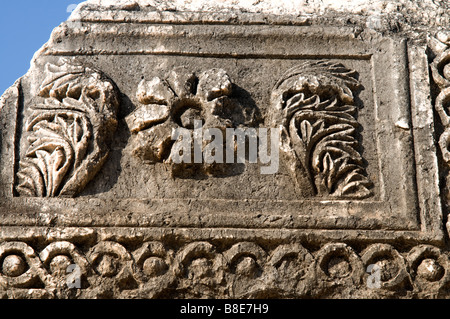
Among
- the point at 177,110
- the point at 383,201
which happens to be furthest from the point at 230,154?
the point at 383,201

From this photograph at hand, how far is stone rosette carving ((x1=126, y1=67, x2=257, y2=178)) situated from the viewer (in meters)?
3.09

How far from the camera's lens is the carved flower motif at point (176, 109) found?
3090 mm

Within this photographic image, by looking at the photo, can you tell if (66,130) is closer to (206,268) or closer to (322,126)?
(206,268)

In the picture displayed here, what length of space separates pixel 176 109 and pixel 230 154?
32cm

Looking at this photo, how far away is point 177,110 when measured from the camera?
10.4 feet

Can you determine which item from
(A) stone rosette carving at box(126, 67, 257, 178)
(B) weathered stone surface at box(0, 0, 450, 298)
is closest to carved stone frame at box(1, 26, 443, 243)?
(B) weathered stone surface at box(0, 0, 450, 298)

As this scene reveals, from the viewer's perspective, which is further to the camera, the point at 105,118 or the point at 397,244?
the point at 105,118

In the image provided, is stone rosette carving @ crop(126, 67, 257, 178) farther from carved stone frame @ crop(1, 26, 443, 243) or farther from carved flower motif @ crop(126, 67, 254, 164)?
carved stone frame @ crop(1, 26, 443, 243)

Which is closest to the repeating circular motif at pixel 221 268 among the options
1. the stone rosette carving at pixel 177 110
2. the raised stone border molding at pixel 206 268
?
the raised stone border molding at pixel 206 268

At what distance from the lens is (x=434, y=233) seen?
2908mm
